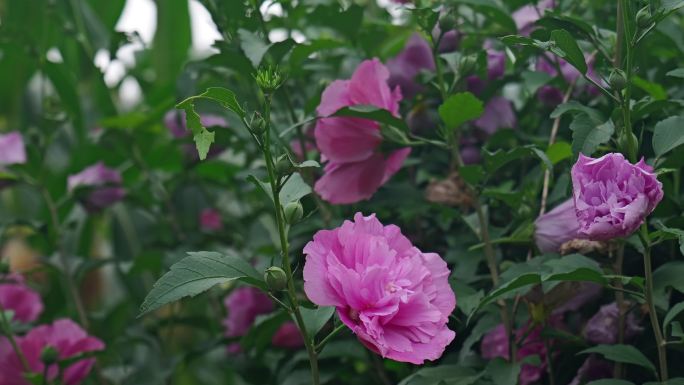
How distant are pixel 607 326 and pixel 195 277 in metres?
0.32

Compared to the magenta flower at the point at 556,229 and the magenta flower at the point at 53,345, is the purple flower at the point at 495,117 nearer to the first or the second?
the magenta flower at the point at 556,229

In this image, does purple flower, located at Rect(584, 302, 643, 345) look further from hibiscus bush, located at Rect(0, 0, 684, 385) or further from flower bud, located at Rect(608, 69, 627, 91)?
flower bud, located at Rect(608, 69, 627, 91)

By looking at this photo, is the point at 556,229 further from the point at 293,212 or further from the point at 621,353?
Result: the point at 293,212

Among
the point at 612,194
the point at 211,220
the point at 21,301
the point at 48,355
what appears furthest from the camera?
the point at 211,220

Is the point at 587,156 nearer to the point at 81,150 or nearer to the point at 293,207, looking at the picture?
the point at 293,207

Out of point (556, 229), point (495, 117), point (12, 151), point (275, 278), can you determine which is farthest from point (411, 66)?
point (12, 151)

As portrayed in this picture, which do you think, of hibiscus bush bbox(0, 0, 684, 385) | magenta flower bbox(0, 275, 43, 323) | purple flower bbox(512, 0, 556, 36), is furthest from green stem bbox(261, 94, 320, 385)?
magenta flower bbox(0, 275, 43, 323)

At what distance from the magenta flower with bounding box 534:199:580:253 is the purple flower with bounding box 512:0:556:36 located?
0.24m

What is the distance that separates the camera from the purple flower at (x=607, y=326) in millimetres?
681

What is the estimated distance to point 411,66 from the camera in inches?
34.1

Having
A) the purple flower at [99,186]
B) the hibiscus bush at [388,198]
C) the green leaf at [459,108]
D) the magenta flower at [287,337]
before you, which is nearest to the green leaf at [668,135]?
the hibiscus bush at [388,198]

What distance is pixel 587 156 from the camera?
0.59 m

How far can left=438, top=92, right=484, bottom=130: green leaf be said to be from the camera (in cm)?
67

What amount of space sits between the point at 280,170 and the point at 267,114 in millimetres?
37
